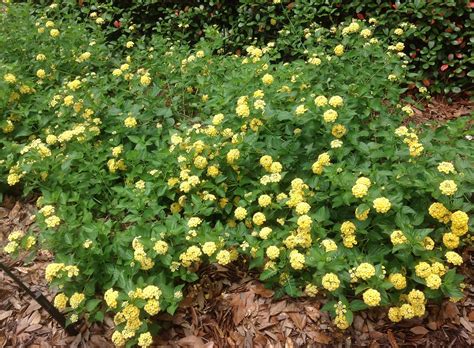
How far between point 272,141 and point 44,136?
194cm

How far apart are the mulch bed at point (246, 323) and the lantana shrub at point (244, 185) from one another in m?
0.13

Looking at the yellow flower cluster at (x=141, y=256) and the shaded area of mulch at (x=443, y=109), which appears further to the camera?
the shaded area of mulch at (x=443, y=109)

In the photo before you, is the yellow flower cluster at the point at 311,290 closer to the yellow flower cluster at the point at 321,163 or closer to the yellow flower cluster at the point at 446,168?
the yellow flower cluster at the point at 321,163

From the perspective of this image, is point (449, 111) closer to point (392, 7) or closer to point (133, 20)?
point (392, 7)

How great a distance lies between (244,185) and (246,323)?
89 centimetres

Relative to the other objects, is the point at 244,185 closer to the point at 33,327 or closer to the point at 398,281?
the point at 398,281

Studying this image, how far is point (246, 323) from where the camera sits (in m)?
2.52

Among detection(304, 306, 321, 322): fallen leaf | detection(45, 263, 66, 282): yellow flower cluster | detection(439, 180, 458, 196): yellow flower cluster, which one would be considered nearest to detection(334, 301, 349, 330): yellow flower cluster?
detection(304, 306, 321, 322): fallen leaf

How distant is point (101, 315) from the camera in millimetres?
2375

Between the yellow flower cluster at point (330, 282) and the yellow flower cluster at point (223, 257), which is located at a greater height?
the yellow flower cluster at point (223, 257)

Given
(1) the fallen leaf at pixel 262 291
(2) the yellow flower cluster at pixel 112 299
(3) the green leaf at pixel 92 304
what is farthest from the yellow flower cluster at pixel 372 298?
(3) the green leaf at pixel 92 304

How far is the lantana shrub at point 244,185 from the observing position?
7.36 ft

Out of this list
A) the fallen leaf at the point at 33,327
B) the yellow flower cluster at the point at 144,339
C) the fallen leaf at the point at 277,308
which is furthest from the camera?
the fallen leaf at the point at 33,327

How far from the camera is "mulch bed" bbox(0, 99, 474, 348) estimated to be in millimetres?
2369
